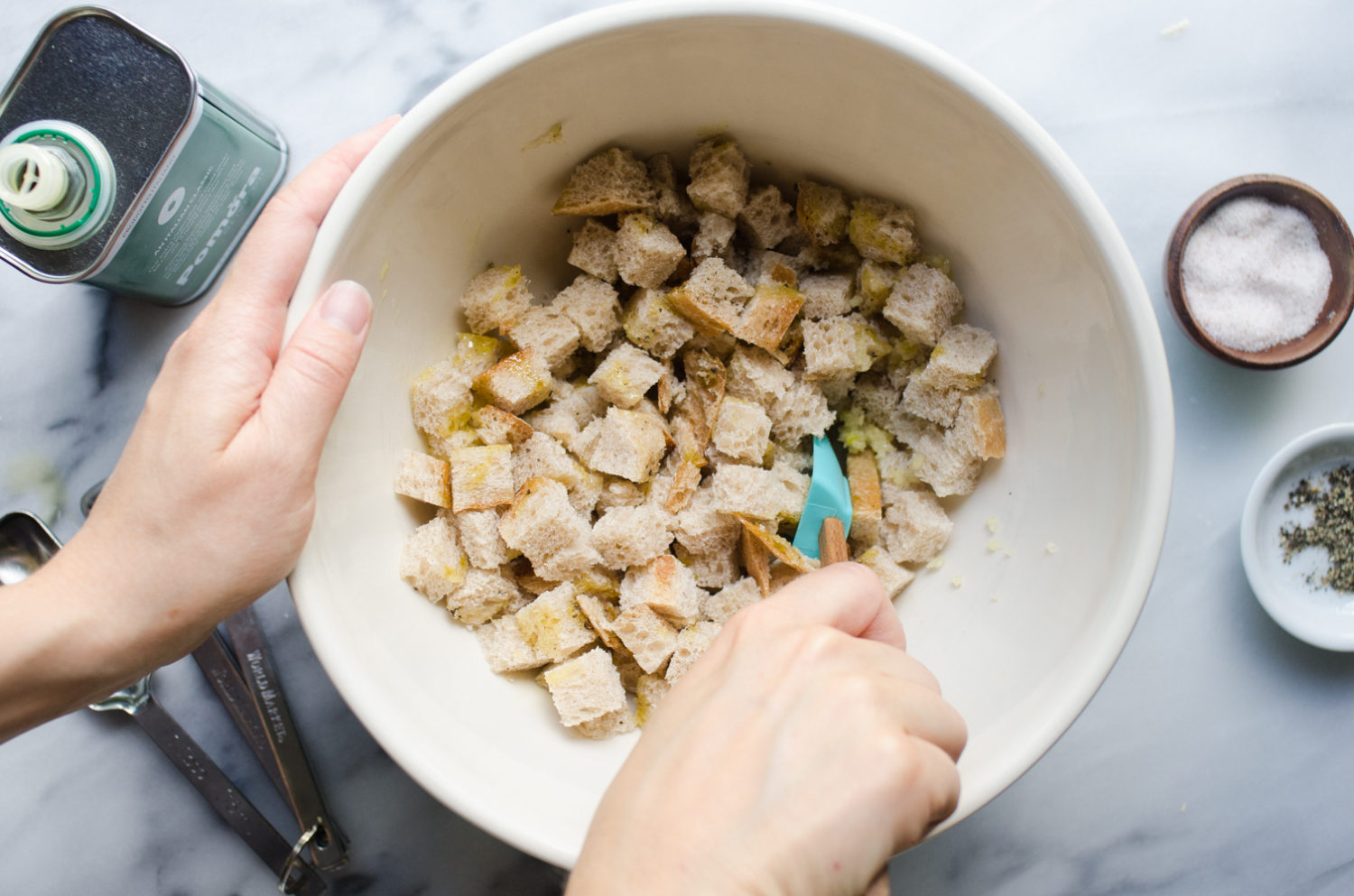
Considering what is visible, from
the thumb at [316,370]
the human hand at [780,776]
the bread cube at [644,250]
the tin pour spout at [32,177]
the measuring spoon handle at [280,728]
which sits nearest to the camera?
the human hand at [780,776]

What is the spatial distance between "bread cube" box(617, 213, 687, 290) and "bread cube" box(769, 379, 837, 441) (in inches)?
9.6

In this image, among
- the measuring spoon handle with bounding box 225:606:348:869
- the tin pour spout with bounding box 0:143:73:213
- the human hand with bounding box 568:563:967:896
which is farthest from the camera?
the measuring spoon handle with bounding box 225:606:348:869

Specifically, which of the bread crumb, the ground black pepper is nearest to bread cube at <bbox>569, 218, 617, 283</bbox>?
the bread crumb

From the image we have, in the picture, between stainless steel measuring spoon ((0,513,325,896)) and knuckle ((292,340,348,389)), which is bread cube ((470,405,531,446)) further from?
stainless steel measuring spoon ((0,513,325,896))

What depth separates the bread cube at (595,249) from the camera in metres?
1.24

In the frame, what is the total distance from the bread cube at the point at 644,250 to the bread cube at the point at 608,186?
0.03m

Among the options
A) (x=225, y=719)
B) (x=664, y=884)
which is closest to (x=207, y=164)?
(x=225, y=719)

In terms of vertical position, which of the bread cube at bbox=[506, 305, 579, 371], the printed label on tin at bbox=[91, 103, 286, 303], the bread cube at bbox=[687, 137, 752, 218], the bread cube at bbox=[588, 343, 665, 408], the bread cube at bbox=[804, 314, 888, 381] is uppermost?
the printed label on tin at bbox=[91, 103, 286, 303]

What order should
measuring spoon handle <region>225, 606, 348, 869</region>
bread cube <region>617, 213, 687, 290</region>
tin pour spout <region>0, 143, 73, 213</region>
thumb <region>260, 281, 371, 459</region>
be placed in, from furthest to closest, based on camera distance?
measuring spoon handle <region>225, 606, 348, 869</region> < bread cube <region>617, 213, 687, 290</region> < tin pour spout <region>0, 143, 73, 213</region> < thumb <region>260, 281, 371, 459</region>

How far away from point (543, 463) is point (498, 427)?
78 millimetres

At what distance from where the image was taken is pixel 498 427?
1207mm

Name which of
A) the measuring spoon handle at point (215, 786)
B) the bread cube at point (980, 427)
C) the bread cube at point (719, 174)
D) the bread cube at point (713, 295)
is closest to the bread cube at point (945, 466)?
the bread cube at point (980, 427)

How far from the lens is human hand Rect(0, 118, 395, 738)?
3.05ft

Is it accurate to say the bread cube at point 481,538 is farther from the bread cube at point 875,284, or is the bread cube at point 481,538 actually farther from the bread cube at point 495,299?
the bread cube at point 875,284
